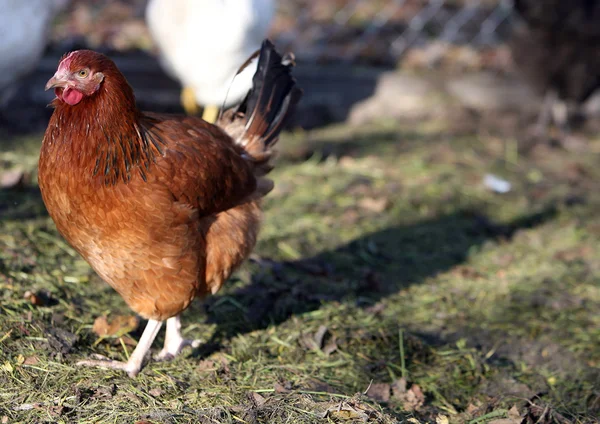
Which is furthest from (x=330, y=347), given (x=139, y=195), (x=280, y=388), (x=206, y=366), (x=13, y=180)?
(x=13, y=180)

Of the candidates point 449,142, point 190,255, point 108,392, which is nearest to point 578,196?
point 449,142

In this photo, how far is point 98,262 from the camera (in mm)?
2516

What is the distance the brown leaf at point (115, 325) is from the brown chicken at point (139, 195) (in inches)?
7.9

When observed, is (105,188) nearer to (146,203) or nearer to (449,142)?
(146,203)

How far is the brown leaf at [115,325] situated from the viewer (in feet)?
9.52

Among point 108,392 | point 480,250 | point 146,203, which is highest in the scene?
point 146,203

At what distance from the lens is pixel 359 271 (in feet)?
12.8

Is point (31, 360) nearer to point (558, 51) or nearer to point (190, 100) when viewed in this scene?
point (190, 100)

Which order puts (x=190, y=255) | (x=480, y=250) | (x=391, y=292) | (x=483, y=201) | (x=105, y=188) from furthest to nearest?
1. (x=483, y=201)
2. (x=480, y=250)
3. (x=391, y=292)
4. (x=190, y=255)
5. (x=105, y=188)

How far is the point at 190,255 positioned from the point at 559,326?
2.07 metres

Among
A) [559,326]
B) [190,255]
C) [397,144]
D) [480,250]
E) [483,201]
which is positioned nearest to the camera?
[190,255]

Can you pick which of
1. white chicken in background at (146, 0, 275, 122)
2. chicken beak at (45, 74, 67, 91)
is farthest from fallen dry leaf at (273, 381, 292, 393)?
white chicken in background at (146, 0, 275, 122)

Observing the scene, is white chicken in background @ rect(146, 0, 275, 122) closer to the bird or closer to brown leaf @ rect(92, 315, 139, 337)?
brown leaf @ rect(92, 315, 139, 337)

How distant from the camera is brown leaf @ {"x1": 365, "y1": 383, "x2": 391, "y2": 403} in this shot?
2709mm
